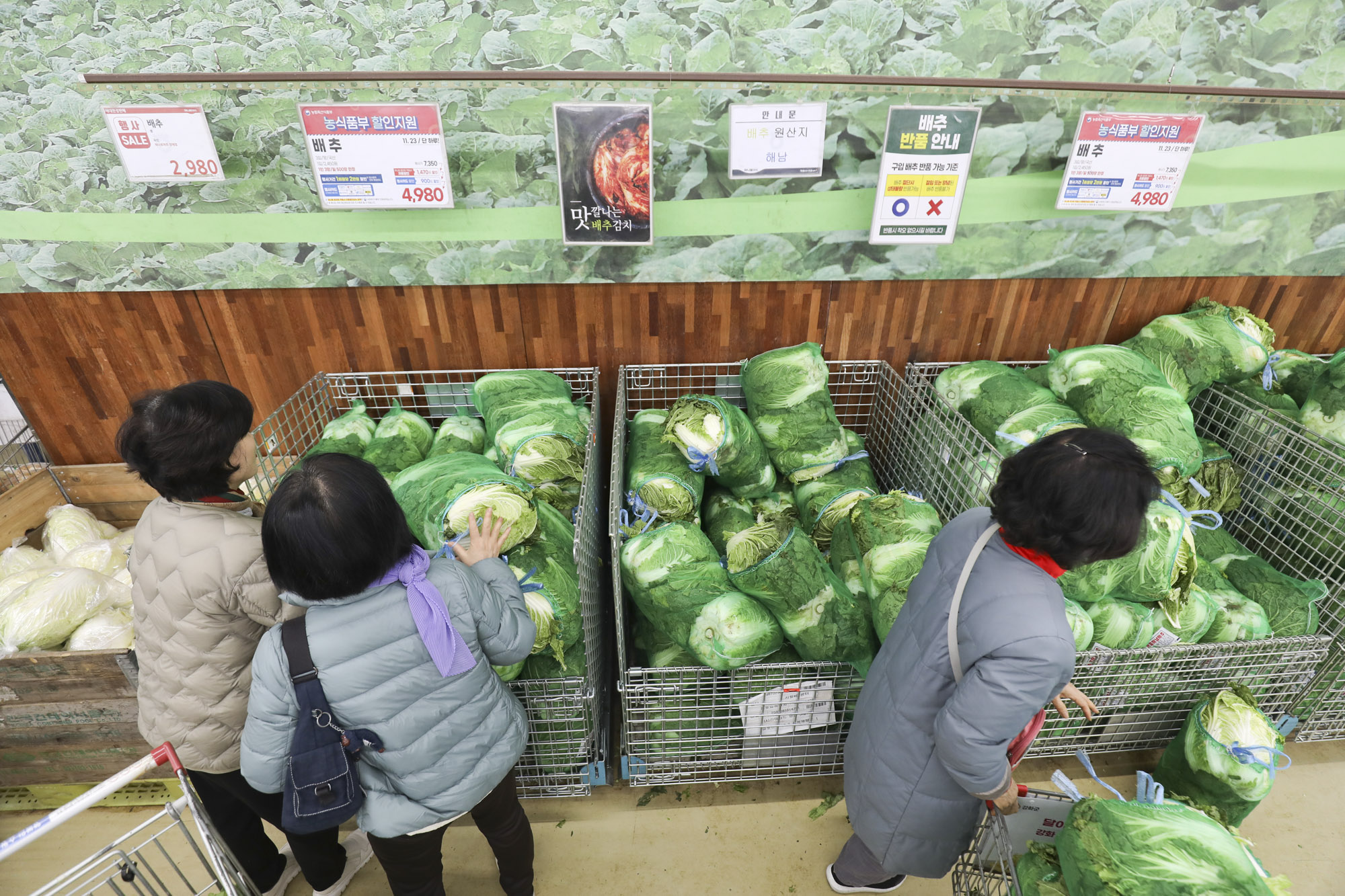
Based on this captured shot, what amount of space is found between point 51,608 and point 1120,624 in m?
3.51

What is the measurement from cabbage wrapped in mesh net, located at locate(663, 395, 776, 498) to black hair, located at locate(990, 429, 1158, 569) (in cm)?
117

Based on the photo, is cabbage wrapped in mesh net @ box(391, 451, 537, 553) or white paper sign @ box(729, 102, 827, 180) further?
white paper sign @ box(729, 102, 827, 180)

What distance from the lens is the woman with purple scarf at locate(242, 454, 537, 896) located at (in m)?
1.13

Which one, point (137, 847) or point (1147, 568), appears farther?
point (1147, 568)

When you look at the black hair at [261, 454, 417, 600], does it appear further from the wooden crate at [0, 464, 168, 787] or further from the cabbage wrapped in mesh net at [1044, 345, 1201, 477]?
the cabbage wrapped in mesh net at [1044, 345, 1201, 477]

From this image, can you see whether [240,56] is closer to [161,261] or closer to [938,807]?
[161,261]

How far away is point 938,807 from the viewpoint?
1.51 metres

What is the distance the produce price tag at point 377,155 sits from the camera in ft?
7.09

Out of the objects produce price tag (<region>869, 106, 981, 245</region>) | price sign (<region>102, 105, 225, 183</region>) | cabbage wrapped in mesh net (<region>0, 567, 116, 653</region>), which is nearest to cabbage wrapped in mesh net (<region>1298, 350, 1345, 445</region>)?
produce price tag (<region>869, 106, 981, 245</region>)

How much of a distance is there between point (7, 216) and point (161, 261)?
0.55m

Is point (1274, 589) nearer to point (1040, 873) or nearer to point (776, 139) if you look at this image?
point (1040, 873)

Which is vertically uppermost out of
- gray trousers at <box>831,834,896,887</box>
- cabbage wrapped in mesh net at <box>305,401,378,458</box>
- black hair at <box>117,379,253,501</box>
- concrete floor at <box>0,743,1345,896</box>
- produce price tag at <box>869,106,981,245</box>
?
produce price tag at <box>869,106,981,245</box>

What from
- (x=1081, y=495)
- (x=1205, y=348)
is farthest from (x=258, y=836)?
(x=1205, y=348)

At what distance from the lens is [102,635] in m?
2.07
